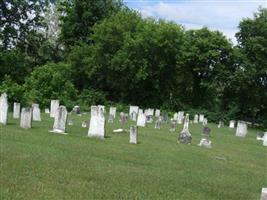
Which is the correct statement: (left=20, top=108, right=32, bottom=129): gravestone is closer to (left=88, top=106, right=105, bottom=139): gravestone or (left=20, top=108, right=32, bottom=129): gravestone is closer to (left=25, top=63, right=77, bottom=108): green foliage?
(left=88, top=106, right=105, bottom=139): gravestone

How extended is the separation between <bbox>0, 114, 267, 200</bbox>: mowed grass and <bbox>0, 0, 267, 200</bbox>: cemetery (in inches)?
5.9

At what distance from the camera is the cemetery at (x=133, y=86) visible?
664 inches

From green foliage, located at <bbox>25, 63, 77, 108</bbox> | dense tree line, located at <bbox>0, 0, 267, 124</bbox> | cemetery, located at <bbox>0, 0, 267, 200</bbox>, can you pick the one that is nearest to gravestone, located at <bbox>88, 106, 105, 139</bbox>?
cemetery, located at <bbox>0, 0, 267, 200</bbox>

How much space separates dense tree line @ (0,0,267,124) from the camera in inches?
1823

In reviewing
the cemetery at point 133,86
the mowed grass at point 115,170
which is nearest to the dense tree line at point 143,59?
the cemetery at point 133,86

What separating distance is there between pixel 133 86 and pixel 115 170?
38.6m

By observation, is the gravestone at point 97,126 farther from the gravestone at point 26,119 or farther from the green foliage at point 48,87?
the green foliage at point 48,87

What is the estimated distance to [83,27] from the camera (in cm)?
5559

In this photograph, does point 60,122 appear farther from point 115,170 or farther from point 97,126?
point 115,170

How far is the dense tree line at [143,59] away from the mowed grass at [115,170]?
27565 millimetres

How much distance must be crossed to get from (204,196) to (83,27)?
47223 millimetres

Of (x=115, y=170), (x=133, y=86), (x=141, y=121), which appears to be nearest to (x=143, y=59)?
(x=133, y=86)

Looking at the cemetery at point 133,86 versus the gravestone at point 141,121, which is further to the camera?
the gravestone at point 141,121

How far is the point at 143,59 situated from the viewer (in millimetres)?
48781
